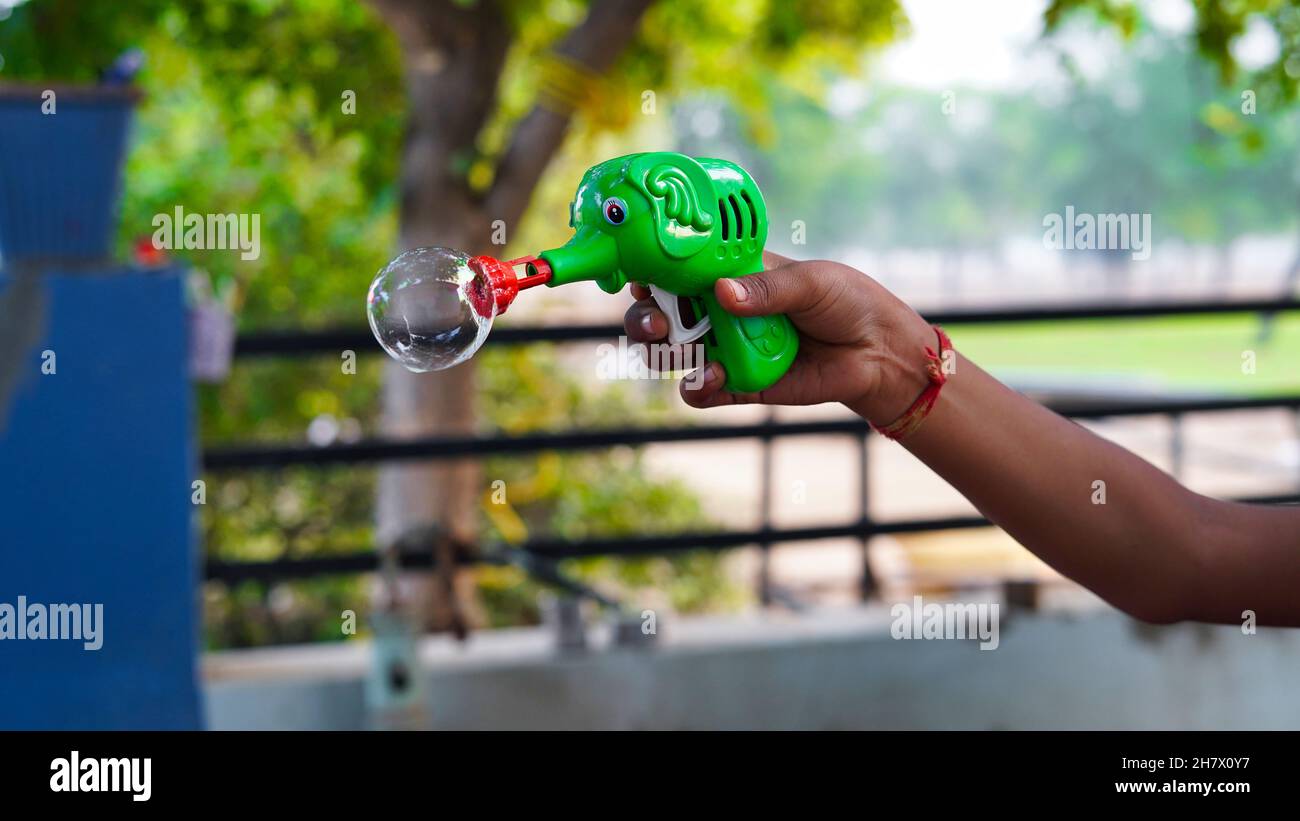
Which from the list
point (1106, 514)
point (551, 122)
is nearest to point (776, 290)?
point (1106, 514)

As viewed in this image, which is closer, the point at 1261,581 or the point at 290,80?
the point at 1261,581

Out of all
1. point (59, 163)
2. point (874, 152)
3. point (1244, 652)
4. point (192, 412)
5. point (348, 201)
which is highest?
point (874, 152)

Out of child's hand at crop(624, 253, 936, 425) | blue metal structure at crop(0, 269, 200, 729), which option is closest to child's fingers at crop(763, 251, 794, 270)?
child's hand at crop(624, 253, 936, 425)

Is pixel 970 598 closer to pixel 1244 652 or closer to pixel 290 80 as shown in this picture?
pixel 1244 652

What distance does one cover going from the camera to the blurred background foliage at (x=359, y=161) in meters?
2.73

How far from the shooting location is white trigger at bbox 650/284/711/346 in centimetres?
79

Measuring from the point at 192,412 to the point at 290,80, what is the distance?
1703 mm

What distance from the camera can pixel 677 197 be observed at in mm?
736

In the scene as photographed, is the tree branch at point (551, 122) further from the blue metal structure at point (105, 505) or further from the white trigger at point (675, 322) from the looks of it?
the white trigger at point (675, 322)

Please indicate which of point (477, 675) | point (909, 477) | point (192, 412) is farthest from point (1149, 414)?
point (909, 477)

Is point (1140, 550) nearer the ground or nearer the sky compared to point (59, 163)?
nearer the ground

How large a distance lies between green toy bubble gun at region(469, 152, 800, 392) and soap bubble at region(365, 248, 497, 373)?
1cm
